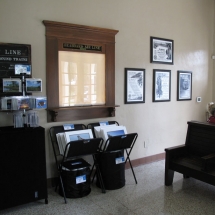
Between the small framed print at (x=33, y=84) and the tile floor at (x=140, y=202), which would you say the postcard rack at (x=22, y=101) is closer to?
the small framed print at (x=33, y=84)

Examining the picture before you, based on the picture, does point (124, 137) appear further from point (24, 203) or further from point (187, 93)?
point (187, 93)

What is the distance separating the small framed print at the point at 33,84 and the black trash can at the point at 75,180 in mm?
1118

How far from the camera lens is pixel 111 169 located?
3.43 m

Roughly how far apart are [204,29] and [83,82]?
11.1 ft

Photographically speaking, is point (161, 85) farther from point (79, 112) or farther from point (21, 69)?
point (21, 69)

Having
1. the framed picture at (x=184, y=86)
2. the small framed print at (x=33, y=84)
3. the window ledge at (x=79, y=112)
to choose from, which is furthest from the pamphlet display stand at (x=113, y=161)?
the framed picture at (x=184, y=86)

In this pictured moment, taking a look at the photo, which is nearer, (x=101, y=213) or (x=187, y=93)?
(x=101, y=213)

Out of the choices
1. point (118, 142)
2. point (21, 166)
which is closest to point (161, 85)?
point (118, 142)

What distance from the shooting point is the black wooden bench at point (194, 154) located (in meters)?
3.22

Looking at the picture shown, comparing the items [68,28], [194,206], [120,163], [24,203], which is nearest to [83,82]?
[68,28]

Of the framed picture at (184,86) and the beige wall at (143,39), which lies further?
the framed picture at (184,86)

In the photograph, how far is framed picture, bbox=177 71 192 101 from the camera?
503 centimetres

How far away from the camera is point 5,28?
309cm

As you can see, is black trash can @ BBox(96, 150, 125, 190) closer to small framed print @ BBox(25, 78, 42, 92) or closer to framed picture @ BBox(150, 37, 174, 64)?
small framed print @ BBox(25, 78, 42, 92)
